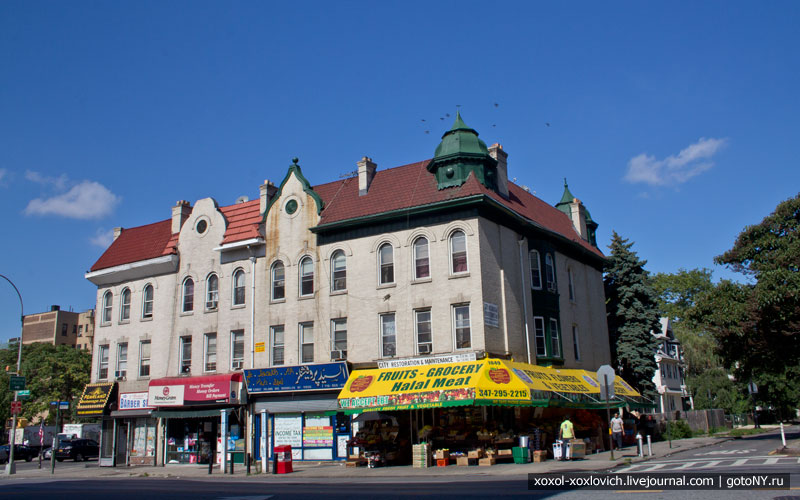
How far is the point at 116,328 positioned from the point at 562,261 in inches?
981

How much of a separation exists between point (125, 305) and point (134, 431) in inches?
279

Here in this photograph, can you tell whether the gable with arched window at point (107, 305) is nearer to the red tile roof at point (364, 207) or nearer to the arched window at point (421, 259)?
the red tile roof at point (364, 207)

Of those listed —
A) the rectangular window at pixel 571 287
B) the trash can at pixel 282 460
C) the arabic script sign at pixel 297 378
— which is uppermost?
the rectangular window at pixel 571 287

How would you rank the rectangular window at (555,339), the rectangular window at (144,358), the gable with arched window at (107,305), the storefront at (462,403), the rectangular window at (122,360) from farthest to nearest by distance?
the gable with arched window at (107,305) → the rectangular window at (122,360) → the rectangular window at (144,358) → the rectangular window at (555,339) → the storefront at (462,403)

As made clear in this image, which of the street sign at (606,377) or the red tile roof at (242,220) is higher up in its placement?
the red tile roof at (242,220)

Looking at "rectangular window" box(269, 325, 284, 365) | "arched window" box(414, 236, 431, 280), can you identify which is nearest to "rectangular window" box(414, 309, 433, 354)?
"arched window" box(414, 236, 431, 280)

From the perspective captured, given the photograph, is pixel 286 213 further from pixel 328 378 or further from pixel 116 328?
pixel 116 328

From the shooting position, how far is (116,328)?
1452 inches

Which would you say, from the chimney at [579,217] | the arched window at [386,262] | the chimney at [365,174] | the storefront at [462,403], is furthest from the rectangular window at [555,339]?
the chimney at [365,174]

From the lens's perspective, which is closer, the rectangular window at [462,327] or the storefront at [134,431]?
the rectangular window at [462,327]

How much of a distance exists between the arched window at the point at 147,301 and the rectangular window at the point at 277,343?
8801 millimetres

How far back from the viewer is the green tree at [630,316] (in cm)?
3784

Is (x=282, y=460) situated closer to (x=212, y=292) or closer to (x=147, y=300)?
(x=212, y=292)

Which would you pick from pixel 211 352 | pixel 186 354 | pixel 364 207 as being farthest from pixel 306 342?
pixel 186 354
